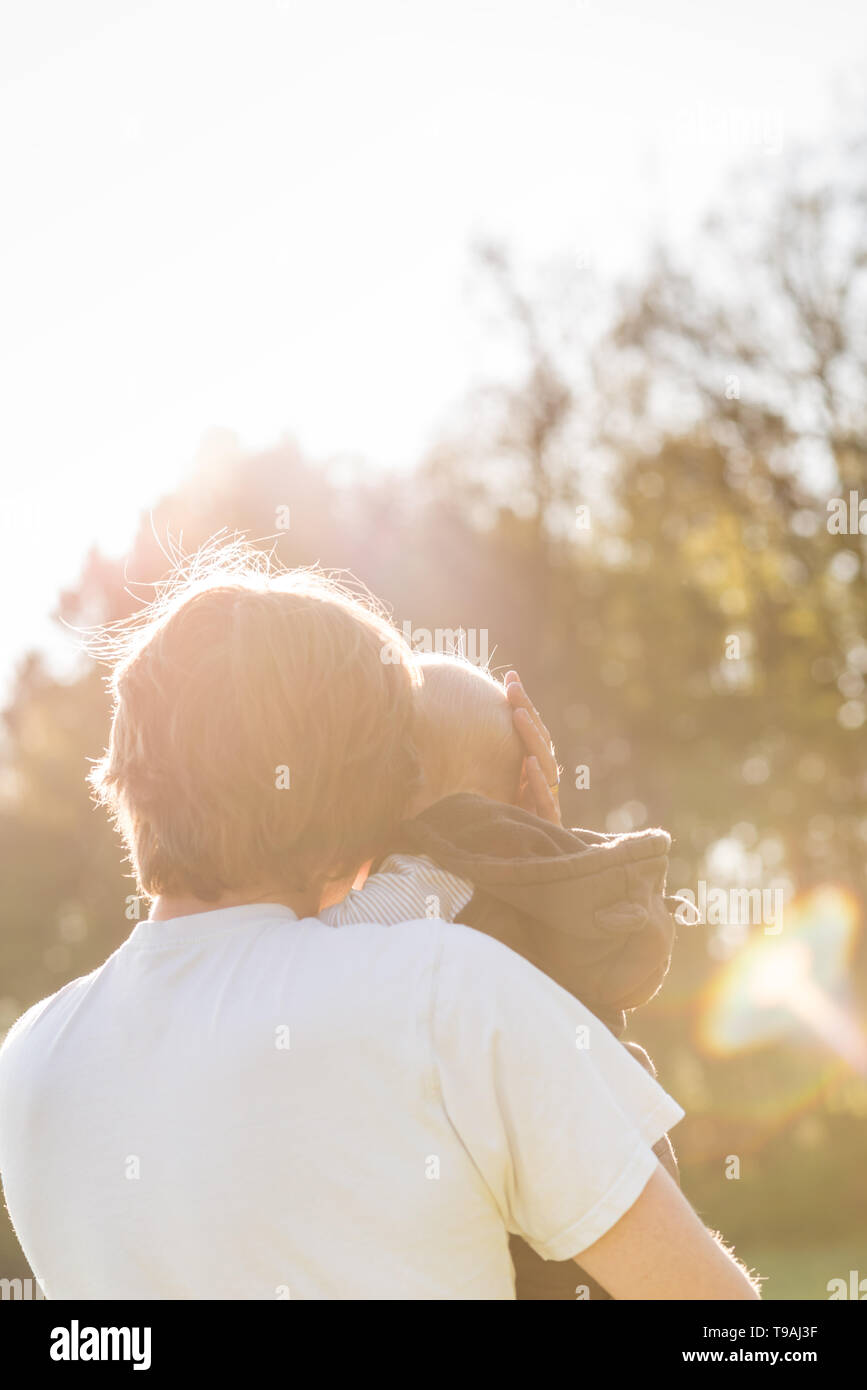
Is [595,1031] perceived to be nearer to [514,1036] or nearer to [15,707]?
[514,1036]

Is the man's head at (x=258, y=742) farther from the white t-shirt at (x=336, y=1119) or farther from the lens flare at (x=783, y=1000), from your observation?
the lens flare at (x=783, y=1000)

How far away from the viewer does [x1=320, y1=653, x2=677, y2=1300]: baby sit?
1536 millimetres

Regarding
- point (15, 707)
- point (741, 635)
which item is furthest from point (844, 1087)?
point (15, 707)

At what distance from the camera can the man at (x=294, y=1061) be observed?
1252 mm

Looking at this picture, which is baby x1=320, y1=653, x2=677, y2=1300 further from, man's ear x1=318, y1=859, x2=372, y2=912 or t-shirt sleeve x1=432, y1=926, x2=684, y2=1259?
t-shirt sleeve x1=432, y1=926, x2=684, y2=1259

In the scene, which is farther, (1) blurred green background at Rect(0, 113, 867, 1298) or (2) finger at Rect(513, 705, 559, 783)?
(1) blurred green background at Rect(0, 113, 867, 1298)

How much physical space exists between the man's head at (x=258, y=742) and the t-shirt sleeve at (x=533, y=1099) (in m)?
0.27

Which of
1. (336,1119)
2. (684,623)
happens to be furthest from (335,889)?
(684,623)

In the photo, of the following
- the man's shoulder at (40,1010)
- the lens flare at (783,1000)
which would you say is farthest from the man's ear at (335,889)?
the lens flare at (783,1000)

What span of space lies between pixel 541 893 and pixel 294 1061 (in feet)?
1.31

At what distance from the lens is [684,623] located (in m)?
20.4

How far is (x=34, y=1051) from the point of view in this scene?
57.3 inches

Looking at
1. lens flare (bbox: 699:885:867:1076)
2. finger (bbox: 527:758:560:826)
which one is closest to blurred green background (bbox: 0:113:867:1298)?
lens flare (bbox: 699:885:867:1076)
